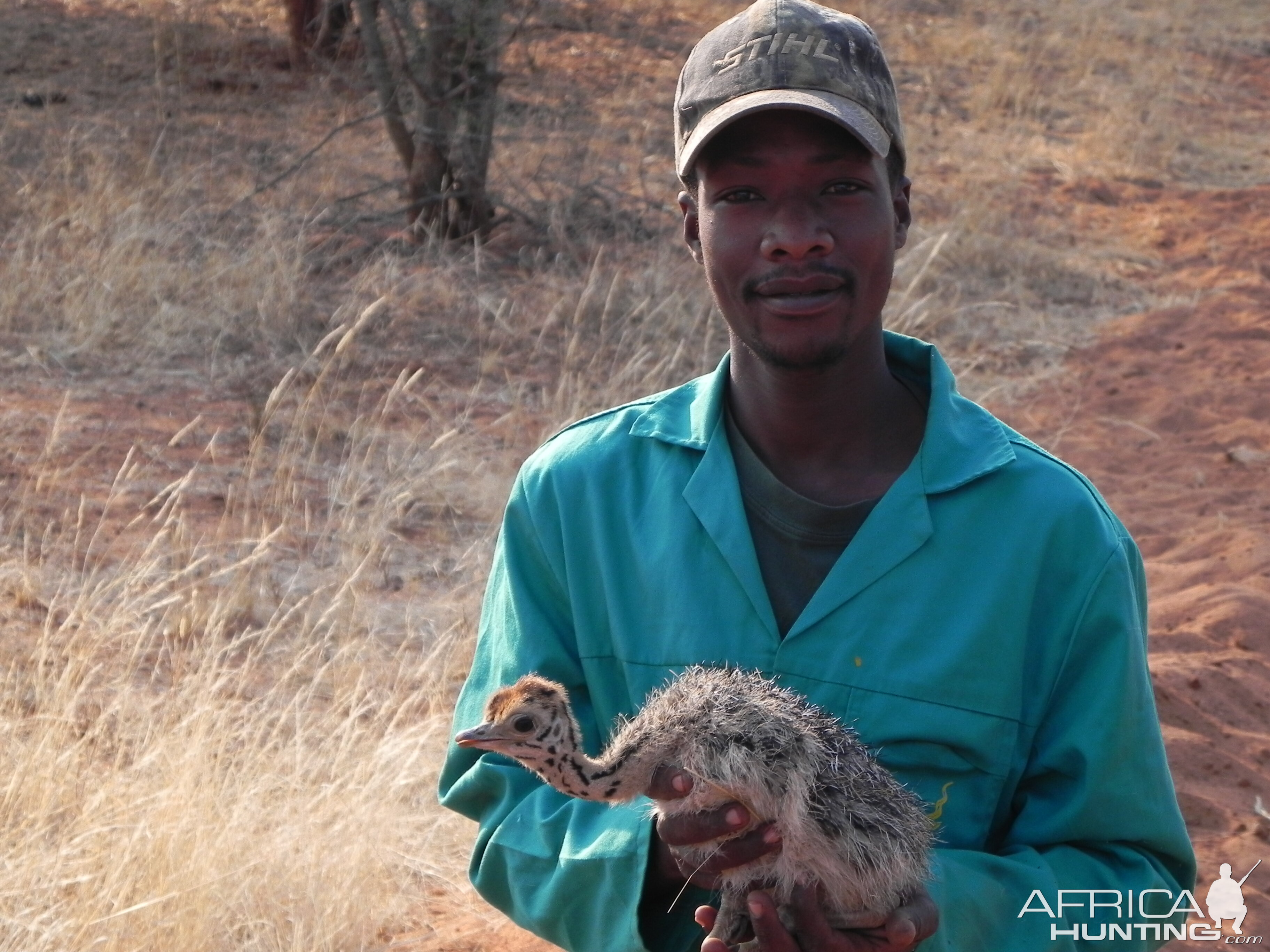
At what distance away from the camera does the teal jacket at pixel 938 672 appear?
2.43m

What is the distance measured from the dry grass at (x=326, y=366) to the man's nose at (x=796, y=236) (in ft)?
8.29

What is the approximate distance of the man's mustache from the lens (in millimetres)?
2600

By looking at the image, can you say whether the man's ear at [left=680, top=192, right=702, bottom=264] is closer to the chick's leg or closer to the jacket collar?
the jacket collar

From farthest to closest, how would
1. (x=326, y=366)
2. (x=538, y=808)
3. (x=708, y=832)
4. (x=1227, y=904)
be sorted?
(x=326, y=366) < (x=1227, y=904) < (x=538, y=808) < (x=708, y=832)

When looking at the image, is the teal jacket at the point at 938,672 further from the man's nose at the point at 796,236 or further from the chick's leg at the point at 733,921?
the man's nose at the point at 796,236

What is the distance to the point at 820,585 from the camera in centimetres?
258

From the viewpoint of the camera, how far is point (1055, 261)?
1197 cm

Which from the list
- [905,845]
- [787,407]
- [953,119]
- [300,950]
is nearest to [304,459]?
[300,950]

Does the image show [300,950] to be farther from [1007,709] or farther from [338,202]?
[338,202]

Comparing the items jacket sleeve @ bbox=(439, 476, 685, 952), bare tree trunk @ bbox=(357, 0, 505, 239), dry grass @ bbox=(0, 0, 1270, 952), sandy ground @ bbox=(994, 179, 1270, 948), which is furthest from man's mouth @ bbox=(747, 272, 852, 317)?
bare tree trunk @ bbox=(357, 0, 505, 239)

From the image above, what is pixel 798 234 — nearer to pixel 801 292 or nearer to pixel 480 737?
pixel 801 292

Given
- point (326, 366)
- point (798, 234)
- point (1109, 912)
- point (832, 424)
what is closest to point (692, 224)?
point (798, 234)

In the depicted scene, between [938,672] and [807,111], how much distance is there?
39.2 inches

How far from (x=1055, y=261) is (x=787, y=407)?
9.82 metres
